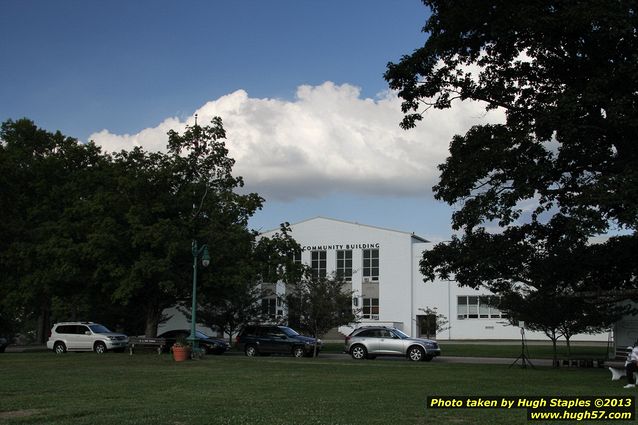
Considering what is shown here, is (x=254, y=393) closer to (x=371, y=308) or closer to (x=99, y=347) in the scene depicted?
(x=99, y=347)

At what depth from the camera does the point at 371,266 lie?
222 feet

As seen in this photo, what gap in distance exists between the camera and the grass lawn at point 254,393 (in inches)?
415

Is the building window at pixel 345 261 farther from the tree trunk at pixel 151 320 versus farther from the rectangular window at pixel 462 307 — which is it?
the tree trunk at pixel 151 320

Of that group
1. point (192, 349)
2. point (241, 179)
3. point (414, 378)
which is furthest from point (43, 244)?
point (414, 378)

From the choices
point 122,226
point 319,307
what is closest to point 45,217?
point 122,226

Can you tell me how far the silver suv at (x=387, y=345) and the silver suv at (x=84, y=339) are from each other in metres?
12.2

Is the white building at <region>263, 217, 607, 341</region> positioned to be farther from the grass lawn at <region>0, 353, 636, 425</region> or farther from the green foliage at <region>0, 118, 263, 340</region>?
the grass lawn at <region>0, 353, 636, 425</region>

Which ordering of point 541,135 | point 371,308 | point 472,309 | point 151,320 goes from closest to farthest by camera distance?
point 541,135, point 151,320, point 472,309, point 371,308

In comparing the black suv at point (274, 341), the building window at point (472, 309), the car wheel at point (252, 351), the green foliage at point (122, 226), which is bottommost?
the car wheel at point (252, 351)

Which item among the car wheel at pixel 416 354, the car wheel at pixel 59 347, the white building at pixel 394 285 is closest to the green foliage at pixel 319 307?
the car wheel at pixel 416 354

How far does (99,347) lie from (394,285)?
35.8 m

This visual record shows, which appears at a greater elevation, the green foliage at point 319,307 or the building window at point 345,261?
the building window at point 345,261

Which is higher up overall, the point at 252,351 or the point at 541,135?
the point at 541,135

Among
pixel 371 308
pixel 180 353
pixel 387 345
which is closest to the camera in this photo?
pixel 180 353
